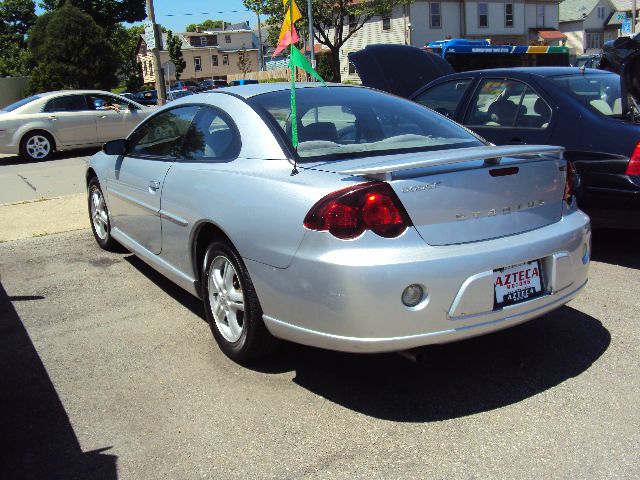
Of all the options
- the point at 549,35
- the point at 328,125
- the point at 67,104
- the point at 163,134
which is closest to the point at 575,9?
the point at 549,35

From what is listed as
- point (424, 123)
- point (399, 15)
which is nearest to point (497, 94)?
point (424, 123)

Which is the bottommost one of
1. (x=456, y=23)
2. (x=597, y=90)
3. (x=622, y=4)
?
(x=597, y=90)

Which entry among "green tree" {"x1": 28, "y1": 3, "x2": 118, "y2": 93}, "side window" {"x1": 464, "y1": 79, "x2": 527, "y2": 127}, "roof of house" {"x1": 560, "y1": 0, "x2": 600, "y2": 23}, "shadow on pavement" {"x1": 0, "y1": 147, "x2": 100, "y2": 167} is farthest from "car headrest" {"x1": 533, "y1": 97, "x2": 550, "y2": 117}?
"roof of house" {"x1": 560, "y1": 0, "x2": 600, "y2": 23}

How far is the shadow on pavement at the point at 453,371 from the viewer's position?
329cm

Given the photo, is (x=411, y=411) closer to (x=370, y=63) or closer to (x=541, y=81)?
(x=541, y=81)

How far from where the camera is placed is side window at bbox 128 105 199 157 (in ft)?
14.9

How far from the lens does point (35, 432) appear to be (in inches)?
124

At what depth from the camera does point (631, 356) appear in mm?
3697

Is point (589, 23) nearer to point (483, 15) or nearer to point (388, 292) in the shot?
point (483, 15)

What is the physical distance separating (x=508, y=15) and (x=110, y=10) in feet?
104

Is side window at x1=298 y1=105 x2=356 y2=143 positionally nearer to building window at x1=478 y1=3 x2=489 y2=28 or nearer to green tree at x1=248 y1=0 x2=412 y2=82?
green tree at x1=248 y1=0 x2=412 y2=82

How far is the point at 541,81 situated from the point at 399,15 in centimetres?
4416

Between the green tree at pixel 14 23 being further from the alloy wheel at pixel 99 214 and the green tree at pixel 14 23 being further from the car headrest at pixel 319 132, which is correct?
the car headrest at pixel 319 132

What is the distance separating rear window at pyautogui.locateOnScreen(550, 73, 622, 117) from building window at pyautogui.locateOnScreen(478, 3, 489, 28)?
48.3m
